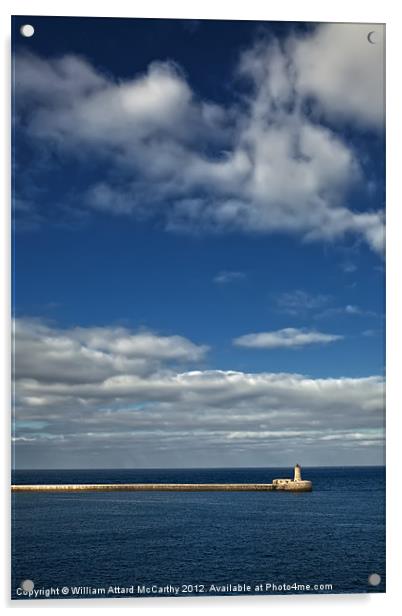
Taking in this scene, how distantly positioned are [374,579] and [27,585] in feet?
15.9

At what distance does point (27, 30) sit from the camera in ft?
33.9

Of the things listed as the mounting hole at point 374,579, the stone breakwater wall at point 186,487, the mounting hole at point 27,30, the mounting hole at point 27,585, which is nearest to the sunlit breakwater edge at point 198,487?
the stone breakwater wall at point 186,487

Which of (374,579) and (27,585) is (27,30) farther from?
(374,579)

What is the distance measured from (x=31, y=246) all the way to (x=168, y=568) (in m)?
5.21

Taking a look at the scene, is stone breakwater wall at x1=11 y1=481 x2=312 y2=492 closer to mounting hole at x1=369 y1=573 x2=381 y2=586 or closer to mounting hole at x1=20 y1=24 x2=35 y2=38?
mounting hole at x1=369 y1=573 x2=381 y2=586

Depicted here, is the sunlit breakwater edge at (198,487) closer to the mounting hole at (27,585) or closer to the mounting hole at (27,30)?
the mounting hole at (27,585)

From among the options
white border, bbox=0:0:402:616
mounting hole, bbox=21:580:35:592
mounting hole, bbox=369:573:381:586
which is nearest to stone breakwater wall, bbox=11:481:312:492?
mounting hole, bbox=21:580:35:592

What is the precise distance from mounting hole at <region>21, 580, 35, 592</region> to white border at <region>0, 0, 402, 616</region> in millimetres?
193
